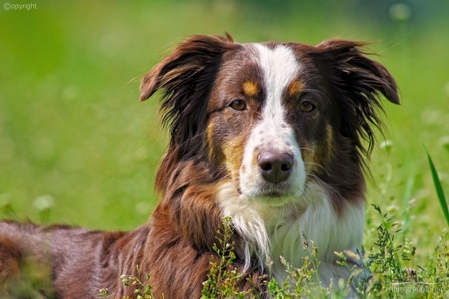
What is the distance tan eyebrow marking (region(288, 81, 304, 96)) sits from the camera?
452 cm

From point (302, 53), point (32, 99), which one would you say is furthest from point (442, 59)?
point (302, 53)

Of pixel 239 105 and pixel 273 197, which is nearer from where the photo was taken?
pixel 273 197

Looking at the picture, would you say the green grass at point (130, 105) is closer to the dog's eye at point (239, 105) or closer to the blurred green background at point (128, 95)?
the blurred green background at point (128, 95)

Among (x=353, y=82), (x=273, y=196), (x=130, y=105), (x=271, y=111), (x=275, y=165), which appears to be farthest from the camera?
(x=130, y=105)

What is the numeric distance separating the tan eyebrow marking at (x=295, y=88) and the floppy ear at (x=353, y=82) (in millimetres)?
379

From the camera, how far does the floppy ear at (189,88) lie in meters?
4.80

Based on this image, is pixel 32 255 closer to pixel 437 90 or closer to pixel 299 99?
pixel 299 99

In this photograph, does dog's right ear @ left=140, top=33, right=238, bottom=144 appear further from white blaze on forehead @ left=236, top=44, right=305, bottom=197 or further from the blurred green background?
white blaze on forehead @ left=236, top=44, right=305, bottom=197

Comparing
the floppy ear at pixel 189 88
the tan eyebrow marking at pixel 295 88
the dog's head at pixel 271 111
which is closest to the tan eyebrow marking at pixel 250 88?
the dog's head at pixel 271 111

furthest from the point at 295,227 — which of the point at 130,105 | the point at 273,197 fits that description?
the point at 130,105

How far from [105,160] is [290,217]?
5274 mm

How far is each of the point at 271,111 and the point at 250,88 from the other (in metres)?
0.21

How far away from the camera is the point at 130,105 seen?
10.9m

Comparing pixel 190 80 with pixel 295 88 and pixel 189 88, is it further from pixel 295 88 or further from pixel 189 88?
pixel 295 88
